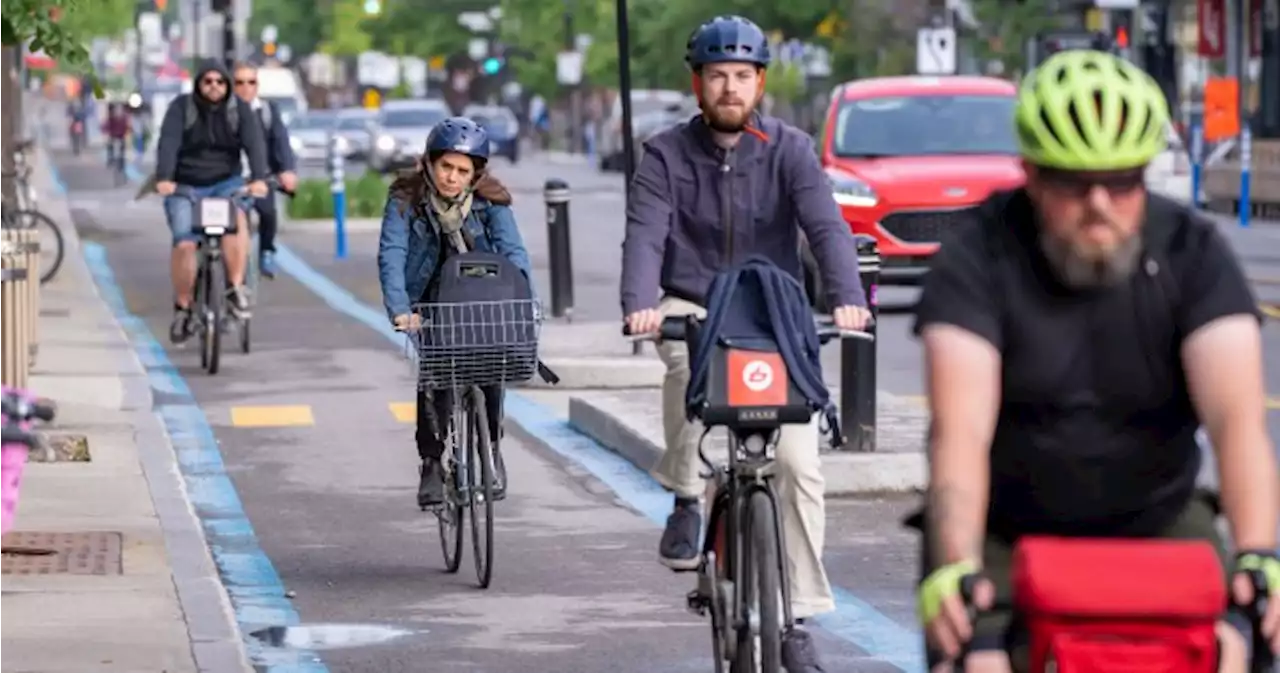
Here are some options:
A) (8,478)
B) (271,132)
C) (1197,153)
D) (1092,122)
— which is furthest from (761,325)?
(1197,153)

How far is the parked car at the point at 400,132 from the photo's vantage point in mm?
60094

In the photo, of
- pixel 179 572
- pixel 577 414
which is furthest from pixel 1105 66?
pixel 577 414

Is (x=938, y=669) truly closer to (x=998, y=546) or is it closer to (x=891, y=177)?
(x=998, y=546)

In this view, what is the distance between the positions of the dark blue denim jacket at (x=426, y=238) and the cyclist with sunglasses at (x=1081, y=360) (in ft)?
18.7

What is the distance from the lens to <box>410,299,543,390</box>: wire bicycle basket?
9922mm

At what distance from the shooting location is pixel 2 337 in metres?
13.8

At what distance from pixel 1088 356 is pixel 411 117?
59.8m

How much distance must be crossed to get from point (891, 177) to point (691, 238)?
48.5ft

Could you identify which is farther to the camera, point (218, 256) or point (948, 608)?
point (218, 256)

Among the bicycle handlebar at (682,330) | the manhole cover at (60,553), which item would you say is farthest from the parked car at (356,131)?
the bicycle handlebar at (682,330)

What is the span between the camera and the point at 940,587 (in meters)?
4.29

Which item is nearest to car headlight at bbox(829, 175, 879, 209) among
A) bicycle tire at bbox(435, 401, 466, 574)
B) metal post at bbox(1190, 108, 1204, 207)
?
bicycle tire at bbox(435, 401, 466, 574)

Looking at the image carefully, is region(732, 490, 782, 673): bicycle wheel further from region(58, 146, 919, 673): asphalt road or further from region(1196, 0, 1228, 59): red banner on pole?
region(1196, 0, 1228, 59): red banner on pole

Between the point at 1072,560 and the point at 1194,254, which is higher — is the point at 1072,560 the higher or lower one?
the lower one
